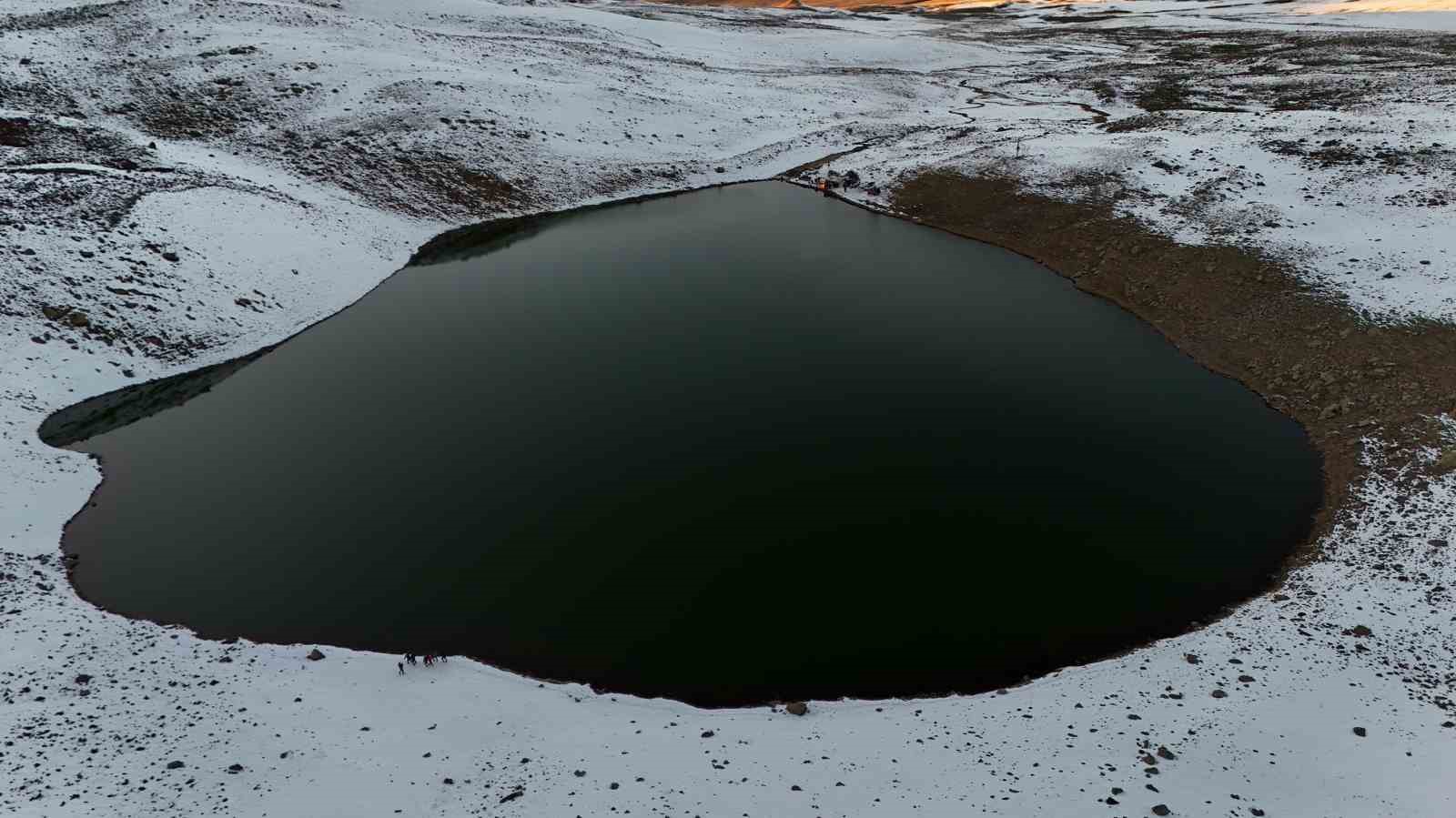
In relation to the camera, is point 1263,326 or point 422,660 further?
point 1263,326

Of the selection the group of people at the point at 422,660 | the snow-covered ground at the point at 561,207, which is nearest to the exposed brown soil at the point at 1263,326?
the snow-covered ground at the point at 561,207

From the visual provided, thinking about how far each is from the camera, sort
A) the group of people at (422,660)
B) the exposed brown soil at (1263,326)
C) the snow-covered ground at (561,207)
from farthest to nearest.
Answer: the exposed brown soil at (1263,326) → the group of people at (422,660) → the snow-covered ground at (561,207)

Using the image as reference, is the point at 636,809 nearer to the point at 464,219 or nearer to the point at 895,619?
the point at 895,619

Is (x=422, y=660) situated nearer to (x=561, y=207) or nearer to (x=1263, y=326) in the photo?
(x=1263, y=326)

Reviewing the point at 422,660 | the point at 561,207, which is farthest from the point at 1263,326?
the point at 561,207

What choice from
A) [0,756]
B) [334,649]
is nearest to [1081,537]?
[334,649]

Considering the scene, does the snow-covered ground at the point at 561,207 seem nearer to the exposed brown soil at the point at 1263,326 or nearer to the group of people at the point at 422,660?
the group of people at the point at 422,660
